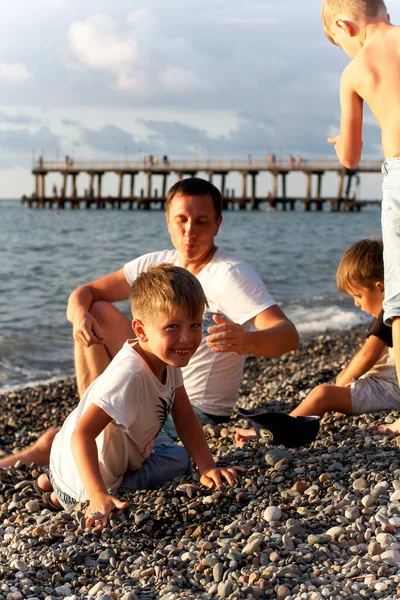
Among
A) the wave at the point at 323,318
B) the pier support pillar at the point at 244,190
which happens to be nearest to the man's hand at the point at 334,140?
the wave at the point at 323,318

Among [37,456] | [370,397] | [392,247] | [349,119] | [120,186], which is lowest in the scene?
[37,456]

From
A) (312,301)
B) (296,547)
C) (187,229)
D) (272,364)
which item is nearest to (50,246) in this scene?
(312,301)

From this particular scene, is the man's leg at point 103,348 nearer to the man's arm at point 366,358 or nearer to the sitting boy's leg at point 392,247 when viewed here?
the man's arm at point 366,358

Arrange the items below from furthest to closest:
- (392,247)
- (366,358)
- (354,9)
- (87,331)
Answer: (366,358)
(87,331)
(354,9)
(392,247)

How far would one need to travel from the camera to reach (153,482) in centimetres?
346

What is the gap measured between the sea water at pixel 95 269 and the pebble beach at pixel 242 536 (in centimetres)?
201

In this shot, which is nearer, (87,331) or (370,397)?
(87,331)

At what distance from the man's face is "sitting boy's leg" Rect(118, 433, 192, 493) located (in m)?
1.13

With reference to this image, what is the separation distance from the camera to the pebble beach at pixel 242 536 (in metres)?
2.53

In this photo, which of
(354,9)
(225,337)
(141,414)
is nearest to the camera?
(141,414)

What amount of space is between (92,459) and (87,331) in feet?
3.84

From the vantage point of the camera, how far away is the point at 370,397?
173 inches

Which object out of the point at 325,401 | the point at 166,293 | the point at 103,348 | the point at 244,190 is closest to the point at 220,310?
the point at 103,348

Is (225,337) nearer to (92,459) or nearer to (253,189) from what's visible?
(92,459)
